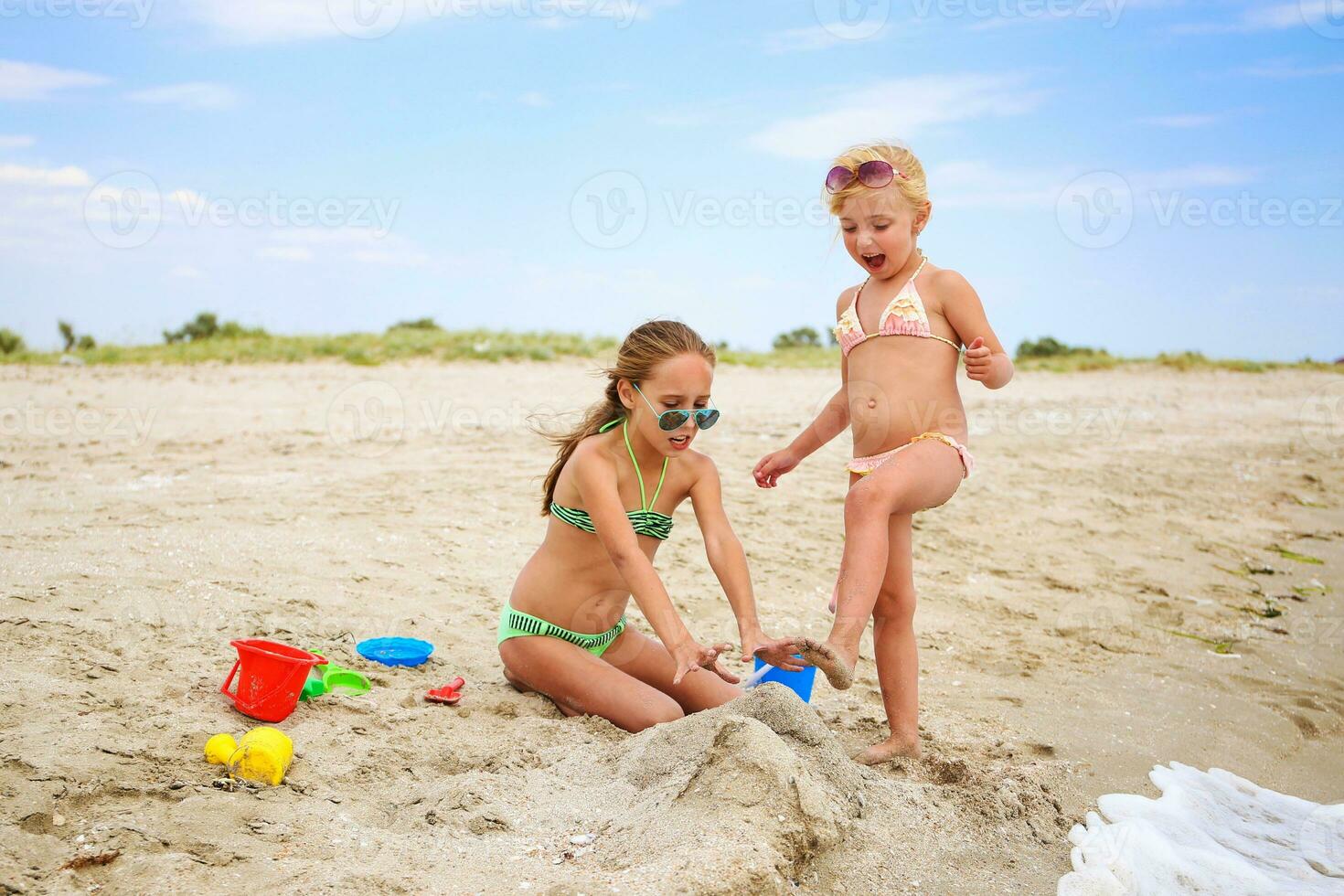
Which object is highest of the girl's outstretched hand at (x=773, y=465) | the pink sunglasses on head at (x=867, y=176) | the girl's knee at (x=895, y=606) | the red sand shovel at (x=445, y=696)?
the pink sunglasses on head at (x=867, y=176)

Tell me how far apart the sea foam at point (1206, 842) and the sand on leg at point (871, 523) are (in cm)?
79

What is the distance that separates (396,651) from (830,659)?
68.9 inches

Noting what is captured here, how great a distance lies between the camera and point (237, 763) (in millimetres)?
2762

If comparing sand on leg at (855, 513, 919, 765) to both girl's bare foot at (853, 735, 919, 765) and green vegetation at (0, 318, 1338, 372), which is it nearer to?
girl's bare foot at (853, 735, 919, 765)

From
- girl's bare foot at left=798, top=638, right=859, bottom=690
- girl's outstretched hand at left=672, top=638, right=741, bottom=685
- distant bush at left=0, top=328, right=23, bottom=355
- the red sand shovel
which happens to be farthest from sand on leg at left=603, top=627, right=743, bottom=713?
distant bush at left=0, top=328, right=23, bottom=355

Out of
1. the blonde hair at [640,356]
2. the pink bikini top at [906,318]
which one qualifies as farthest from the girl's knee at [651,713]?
the pink bikini top at [906,318]

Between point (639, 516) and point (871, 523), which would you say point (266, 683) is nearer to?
point (639, 516)

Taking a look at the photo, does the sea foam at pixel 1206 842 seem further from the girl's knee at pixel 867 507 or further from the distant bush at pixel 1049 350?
the distant bush at pixel 1049 350

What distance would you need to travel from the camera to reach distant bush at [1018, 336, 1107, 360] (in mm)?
19562

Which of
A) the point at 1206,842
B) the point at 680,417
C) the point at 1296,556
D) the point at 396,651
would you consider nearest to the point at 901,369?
the point at 680,417

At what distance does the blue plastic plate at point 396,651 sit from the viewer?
3.81 meters

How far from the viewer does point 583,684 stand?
138 inches

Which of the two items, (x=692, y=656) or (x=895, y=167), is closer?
(x=692, y=656)

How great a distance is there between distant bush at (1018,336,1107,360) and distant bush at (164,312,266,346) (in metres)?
13.4
